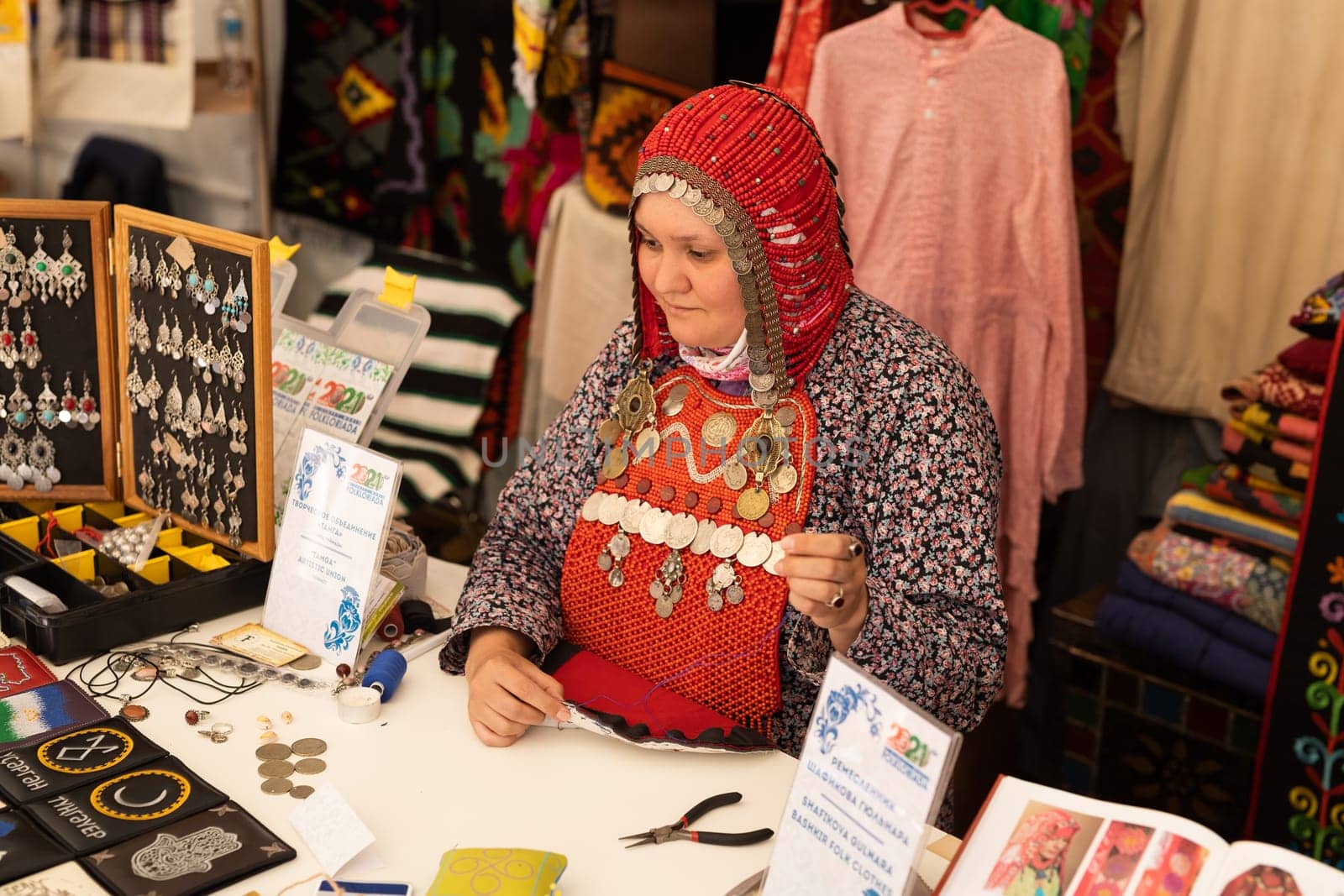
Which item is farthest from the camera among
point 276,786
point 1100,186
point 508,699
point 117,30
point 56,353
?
point 117,30

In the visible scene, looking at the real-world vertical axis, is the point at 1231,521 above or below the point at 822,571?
Result: below

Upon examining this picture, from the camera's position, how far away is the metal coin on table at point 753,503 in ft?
5.63

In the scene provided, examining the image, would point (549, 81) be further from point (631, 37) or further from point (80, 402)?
point (80, 402)

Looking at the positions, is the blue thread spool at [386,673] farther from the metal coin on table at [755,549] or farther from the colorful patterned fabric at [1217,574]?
the colorful patterned fabric at [1217,574]

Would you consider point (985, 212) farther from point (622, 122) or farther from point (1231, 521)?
point (622, 122)

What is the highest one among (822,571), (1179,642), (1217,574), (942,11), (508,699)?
(942,11)

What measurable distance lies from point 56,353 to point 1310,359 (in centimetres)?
204

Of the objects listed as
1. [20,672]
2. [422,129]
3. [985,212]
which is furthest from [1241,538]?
[422,129]

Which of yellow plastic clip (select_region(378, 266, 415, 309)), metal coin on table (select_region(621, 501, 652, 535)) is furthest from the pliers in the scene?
yellow plastic clip (select_region(378, 266, 415, 309))

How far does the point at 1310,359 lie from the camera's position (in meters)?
2.30

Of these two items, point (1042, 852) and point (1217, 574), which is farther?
point (1217, 574)

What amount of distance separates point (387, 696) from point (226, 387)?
1.61 feet

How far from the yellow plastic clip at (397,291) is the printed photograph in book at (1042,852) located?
116 cm

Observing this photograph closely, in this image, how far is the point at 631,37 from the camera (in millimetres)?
3182
